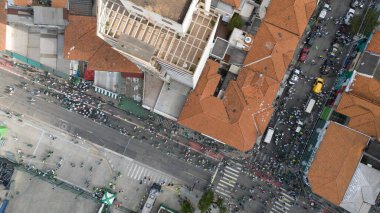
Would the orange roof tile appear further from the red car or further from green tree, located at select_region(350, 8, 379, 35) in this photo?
the red car

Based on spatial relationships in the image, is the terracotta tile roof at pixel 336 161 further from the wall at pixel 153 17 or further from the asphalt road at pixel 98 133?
the wall at pixel 153 17

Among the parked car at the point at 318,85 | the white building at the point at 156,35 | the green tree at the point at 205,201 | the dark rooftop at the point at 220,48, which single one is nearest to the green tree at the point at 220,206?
the green tree at the point at 205,201

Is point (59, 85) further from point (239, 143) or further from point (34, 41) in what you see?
point (239, 143)

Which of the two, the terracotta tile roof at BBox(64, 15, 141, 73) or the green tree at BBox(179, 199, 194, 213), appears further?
the green tree at BBox(179, 199, 194, 213)

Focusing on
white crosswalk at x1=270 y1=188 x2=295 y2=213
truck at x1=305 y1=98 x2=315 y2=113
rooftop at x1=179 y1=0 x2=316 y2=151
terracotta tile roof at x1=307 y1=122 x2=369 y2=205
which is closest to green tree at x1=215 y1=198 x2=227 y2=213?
white crosswalk at x1=270 y1=188 x2=295 y2=213

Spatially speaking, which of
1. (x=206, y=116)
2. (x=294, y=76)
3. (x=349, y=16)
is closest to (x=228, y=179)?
(x=206, y=116)

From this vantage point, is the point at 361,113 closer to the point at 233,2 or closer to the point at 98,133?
the point at 233,2
